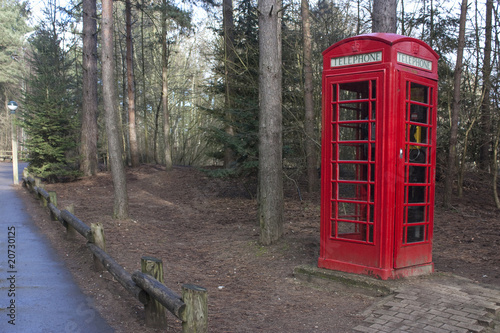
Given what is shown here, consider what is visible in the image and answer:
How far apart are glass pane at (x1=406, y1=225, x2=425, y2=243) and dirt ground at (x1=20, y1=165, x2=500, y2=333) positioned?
1.01 metres

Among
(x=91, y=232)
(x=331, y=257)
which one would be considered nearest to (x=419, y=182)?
(x=331, y=257)

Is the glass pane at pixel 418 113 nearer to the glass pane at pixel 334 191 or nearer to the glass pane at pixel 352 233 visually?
the glass pane at pixel 334 191

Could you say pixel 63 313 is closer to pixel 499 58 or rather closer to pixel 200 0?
pixel 499 58

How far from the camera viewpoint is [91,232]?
6.81 m

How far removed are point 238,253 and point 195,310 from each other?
13.0ft

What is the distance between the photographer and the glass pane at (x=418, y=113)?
5436 mm

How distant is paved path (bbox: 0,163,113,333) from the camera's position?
4555 millimetres

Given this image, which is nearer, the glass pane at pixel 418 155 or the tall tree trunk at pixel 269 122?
the glass pane at pixel 418 155

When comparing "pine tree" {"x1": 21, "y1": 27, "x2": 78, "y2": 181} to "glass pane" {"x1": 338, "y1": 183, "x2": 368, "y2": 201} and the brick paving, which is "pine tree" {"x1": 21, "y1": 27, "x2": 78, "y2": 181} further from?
the brick paving

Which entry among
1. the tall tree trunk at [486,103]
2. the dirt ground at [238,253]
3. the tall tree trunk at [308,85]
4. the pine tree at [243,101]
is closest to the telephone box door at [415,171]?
the dirt ground at [238,253]

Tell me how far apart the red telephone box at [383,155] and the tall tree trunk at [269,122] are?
6.41 ft

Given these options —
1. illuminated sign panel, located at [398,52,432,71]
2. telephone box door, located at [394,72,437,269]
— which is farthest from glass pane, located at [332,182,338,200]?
illuminated sign panel, located at [398,52,432,71]

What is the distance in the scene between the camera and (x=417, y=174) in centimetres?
548

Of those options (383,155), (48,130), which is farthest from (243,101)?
(48,130)
